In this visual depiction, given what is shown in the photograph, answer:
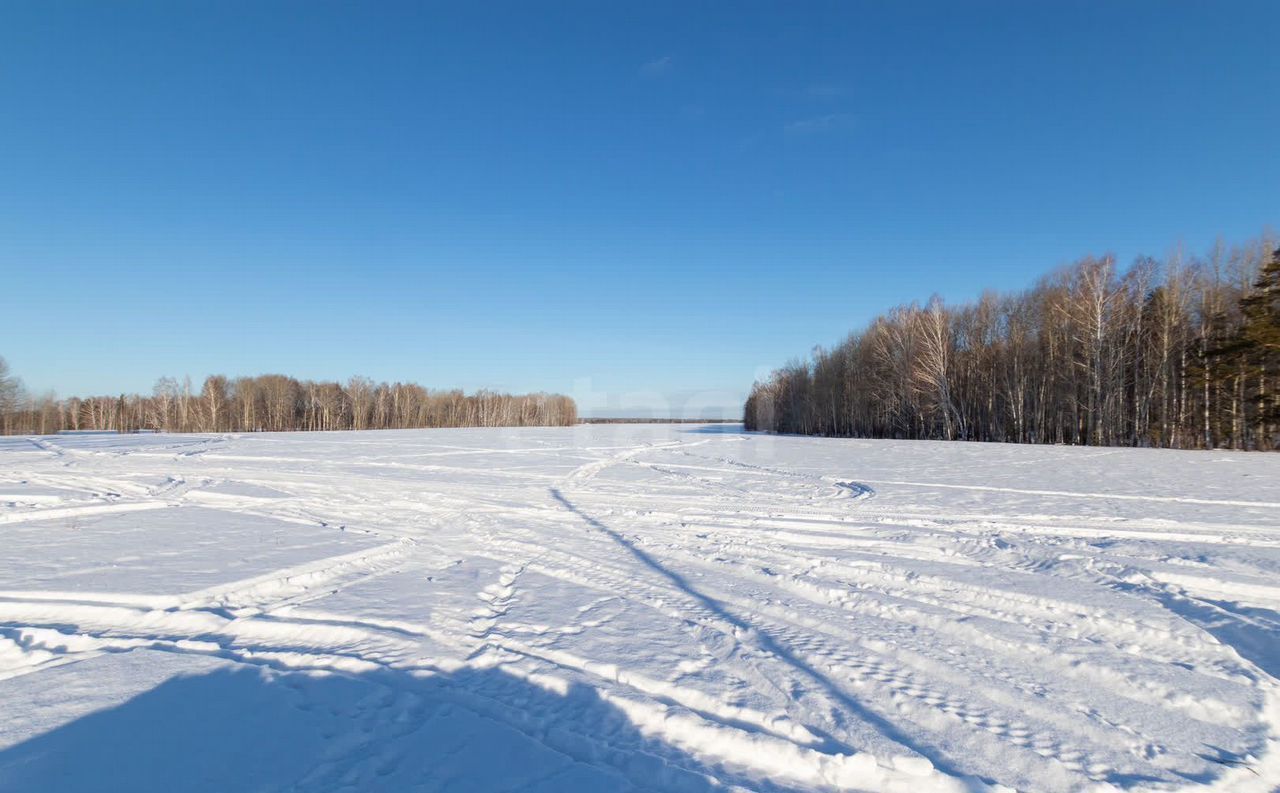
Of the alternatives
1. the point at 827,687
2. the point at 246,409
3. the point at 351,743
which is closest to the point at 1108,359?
the point at 827,687

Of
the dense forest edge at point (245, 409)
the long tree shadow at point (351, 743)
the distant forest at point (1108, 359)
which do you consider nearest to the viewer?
the long tree shadow at point (351, 743)

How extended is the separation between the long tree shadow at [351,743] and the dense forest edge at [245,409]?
249ft

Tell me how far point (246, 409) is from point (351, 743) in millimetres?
79247

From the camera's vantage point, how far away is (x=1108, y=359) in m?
27.6

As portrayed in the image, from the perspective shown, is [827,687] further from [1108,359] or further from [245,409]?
[245,409]

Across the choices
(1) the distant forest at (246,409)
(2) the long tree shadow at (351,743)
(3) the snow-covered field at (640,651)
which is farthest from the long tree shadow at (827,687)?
(1) the distant forest at (246,409)

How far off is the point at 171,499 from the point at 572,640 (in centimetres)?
1123

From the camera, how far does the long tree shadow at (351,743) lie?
2.48 metres

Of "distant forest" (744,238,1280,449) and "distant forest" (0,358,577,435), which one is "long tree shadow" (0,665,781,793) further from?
"distant forest" (0,358,577,435)

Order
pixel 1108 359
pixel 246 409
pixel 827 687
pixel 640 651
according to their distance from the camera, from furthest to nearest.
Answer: pixel 246 409 < pixel 1108 359 < pixel 640 651 < pixel 827 687

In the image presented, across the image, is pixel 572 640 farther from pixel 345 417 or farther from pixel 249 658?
pixel 345 417

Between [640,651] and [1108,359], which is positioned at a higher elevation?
[1108,359]

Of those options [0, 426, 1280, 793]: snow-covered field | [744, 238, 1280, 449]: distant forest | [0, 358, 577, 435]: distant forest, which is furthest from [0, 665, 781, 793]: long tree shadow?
[0, 358, 577, 435]: distant forest

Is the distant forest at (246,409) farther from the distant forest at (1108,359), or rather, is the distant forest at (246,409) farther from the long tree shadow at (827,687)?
the long tree shadow at (827,687)
